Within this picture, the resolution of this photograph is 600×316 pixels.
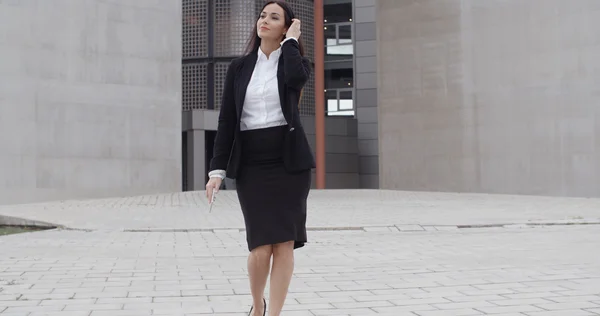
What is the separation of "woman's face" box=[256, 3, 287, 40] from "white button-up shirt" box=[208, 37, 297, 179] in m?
0.10

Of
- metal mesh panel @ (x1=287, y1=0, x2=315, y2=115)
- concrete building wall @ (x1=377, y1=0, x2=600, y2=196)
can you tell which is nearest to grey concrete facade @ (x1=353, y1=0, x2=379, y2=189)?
metal mesh panel @ (x1=287, y1=0, x2=315, y2=115)

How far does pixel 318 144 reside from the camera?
26844 millimetres

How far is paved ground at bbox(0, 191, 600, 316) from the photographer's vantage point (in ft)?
15.1

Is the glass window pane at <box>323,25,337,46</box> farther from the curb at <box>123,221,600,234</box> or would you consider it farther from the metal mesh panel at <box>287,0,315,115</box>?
the curb at <box>123,221,600,234</box>

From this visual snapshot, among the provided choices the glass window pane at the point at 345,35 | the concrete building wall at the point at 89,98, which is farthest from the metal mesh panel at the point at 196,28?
the concrete building wall at the point at 89,98

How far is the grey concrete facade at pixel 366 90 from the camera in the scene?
31891 millimetres

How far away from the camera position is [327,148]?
31.0 m

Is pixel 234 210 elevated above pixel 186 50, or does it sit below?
below

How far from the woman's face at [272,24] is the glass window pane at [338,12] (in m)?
29.8

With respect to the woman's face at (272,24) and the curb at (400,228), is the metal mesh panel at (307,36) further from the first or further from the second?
the woman's face at (272,24)

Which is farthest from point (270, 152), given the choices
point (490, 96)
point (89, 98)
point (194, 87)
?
point (194, 87)

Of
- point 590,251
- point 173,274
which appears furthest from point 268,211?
point 590,251

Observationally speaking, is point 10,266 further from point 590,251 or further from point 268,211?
point 590,251

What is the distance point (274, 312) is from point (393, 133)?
1972cm
